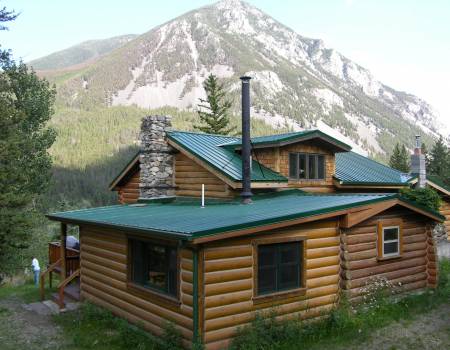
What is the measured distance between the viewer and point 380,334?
10.8 m

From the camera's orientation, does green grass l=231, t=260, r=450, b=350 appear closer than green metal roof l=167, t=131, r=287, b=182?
Yes

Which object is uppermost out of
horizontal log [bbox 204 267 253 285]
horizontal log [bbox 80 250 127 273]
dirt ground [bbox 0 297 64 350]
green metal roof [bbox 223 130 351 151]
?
green metal roof [bbox 223 130 351 151]

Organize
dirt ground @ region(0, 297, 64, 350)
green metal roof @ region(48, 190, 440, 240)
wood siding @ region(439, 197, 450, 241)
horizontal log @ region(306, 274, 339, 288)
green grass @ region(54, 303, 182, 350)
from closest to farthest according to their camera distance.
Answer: green metal roof @ region(48, 190, 440, 240)
green grass @ region(54, 303, 182, 350)
dirt ground @ region(0, 297, 64, 350)
horizontal log @ region(306, 274, 339, 288)
wood siding @ region(439, 197, 450, 241)

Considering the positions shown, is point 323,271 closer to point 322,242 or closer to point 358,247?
point 322,242

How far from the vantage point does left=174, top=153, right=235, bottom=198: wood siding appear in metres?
14.6

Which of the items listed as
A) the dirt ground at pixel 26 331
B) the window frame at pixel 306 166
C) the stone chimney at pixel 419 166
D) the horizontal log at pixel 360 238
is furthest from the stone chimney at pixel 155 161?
the stone chimney at pixel 419 166

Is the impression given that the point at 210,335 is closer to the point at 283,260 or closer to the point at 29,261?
the point at 283,260

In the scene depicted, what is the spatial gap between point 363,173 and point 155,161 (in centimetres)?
993

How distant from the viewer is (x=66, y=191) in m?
98.0

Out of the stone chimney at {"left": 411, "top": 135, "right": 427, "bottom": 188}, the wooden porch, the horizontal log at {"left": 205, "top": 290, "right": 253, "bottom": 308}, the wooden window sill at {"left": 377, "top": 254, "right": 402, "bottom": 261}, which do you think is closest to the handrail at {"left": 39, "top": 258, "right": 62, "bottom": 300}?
the wooden porch

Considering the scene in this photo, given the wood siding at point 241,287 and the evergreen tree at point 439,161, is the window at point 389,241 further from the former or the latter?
the evergreen tree at point 439,161

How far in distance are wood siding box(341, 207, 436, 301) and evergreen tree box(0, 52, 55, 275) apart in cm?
1553

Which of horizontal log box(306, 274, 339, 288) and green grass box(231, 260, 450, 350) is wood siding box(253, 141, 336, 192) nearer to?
horizontal log box(306, 274, 339, 288)

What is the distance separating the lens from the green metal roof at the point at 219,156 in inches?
568
